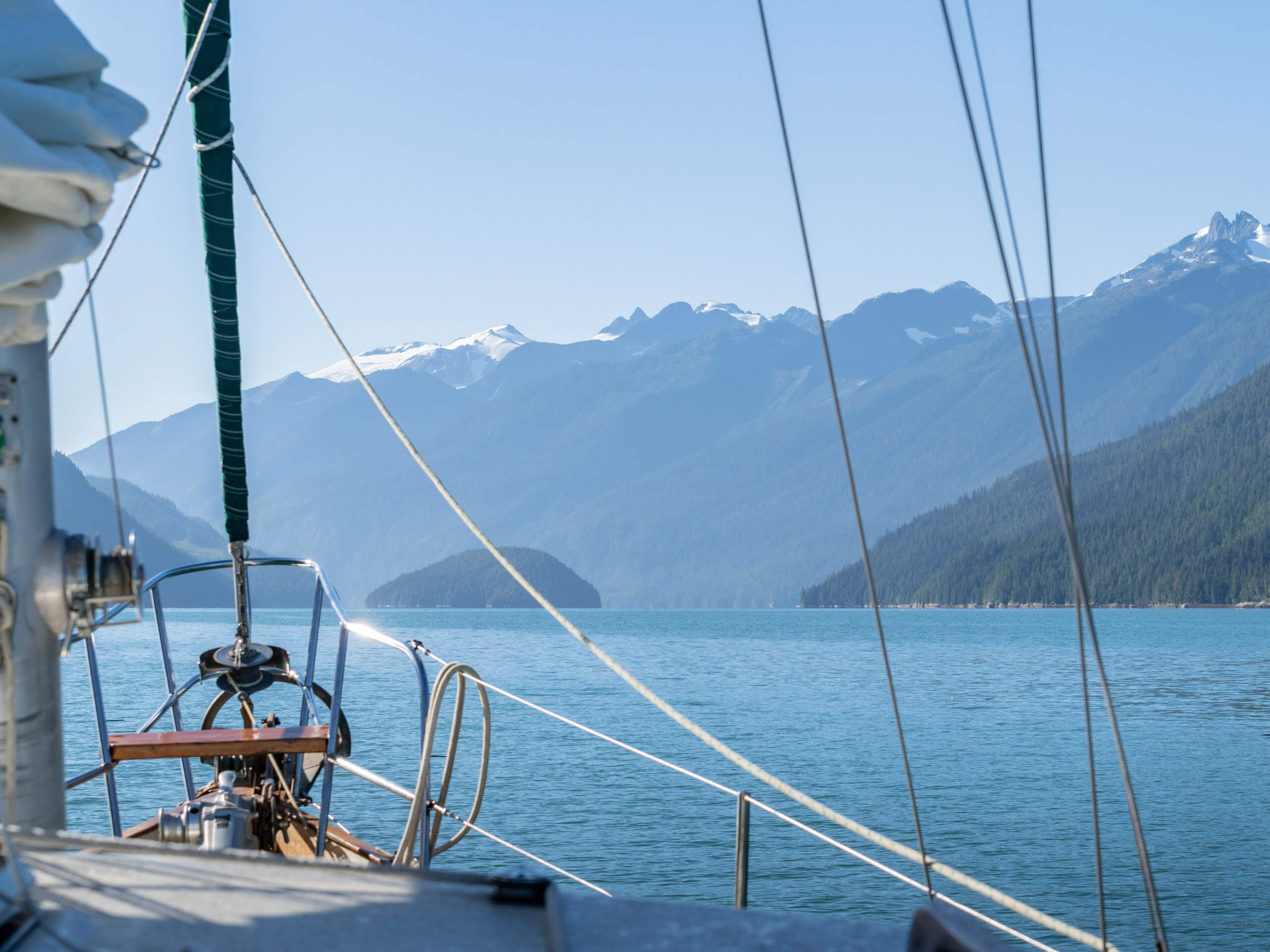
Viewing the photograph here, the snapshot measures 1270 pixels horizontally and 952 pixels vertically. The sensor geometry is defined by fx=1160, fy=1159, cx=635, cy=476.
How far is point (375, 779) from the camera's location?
516cm

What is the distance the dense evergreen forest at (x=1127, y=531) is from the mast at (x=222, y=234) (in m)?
124

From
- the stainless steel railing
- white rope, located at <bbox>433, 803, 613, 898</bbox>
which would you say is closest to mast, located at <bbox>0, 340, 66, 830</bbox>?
the stainless steel railing

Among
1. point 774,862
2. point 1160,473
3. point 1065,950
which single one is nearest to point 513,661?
point 774,862

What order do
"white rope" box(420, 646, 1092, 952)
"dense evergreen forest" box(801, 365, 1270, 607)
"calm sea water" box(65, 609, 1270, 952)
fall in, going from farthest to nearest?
"dense evergreen forest" box(801, 365, 1270, 607) < "calm sea water" box(65, 609, 1270, 952) < "white rope" box(420, 646, 1092, 952)

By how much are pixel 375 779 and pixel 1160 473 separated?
16160 cm

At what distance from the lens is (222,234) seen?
564 centimetres

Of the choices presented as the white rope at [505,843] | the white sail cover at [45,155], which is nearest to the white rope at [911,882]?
the white rope at [505,843]

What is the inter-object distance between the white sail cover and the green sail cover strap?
3.37m

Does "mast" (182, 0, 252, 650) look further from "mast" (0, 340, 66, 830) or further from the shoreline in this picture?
the shoreline

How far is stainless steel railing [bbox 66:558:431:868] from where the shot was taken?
15.2 feet

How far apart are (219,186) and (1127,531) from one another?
15004 centimetres

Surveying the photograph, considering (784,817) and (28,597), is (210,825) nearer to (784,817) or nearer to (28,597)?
(784,817)

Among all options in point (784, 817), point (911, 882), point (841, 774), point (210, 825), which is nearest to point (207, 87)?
point (210, 825)

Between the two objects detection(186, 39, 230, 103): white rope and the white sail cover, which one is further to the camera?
detection(186, 39, 230, 103): white rope
